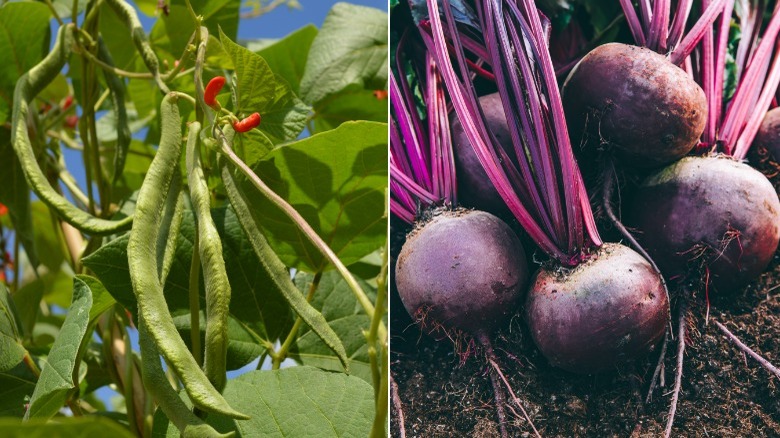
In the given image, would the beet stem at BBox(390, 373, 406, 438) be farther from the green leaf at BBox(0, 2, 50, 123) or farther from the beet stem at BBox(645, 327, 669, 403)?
the green leaf at BBox(0, 2, 50, 123)

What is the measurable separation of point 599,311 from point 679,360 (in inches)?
2.8

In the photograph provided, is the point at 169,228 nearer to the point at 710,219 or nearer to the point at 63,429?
the point at 63,429

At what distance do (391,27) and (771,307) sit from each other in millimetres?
386

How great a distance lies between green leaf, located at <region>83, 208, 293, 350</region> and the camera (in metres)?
0.67

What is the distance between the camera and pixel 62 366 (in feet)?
1.95

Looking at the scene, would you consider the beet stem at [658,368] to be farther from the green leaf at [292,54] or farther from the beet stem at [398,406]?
the green leaf at [292,54]

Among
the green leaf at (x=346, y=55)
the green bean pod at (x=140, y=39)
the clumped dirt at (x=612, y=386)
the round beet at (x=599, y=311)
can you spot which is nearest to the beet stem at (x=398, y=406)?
the clumped dirt at (x=612, y=386)

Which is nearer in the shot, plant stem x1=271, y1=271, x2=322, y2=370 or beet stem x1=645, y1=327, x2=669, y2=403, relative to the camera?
beet stem x1=645, y1=327, x2=669, y2=403

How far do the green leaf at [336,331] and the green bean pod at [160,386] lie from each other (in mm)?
272

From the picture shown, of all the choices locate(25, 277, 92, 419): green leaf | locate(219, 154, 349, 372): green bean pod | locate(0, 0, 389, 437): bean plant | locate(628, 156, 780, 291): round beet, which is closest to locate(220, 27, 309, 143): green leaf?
locate(0, 0, 389, 437): bean plant

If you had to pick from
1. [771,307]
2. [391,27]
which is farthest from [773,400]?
[391,27]

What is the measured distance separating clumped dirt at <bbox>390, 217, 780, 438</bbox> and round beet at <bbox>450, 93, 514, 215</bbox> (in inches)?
3.9

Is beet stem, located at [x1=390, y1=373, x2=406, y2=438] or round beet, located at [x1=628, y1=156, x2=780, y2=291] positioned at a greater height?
round beet, located at [x1=628, y1=156, x2=780, y2=291]

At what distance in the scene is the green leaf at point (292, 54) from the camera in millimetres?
1024
